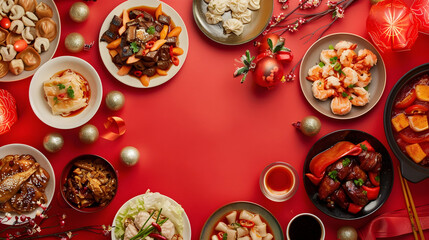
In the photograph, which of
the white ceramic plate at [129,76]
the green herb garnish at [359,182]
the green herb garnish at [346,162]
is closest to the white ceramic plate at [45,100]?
the white ceramic plate at [129,76]

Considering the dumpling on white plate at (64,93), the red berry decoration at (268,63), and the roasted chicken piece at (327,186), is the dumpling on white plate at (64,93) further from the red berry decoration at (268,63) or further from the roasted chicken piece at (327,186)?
the roasted chicken piece at (327,186)

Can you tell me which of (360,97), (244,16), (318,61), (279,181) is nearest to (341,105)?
(360,97)

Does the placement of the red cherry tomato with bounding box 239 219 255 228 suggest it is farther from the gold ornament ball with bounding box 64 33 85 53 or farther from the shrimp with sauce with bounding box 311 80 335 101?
the gold ornament ball with bounding box 64 33 85 53

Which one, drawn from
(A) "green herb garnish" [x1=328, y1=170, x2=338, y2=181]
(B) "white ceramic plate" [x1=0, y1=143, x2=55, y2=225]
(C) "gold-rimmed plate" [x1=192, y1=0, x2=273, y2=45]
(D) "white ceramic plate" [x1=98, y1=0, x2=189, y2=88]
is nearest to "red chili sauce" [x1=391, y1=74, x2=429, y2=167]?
(A) "green herb garnish" [x1=328, y1=170, x2=338, y2=181]

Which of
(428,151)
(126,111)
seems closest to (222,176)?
(126,111)

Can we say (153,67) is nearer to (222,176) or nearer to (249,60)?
(249,60)

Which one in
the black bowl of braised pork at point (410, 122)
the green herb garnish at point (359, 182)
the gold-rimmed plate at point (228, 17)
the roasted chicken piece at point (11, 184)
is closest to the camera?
the black bowl of braised pork at point (410, 122)
